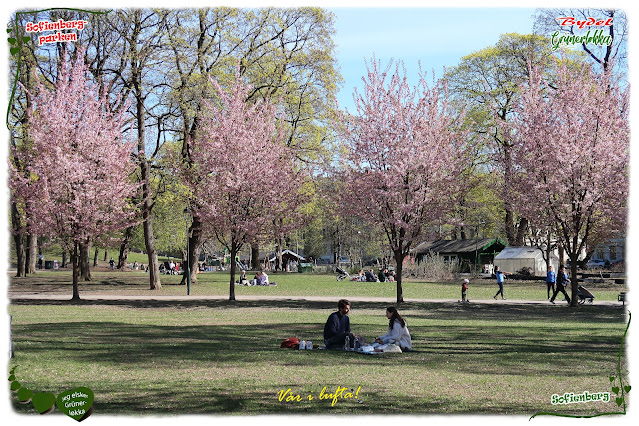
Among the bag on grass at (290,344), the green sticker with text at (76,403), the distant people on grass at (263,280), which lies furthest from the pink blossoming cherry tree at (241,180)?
the green sticker with text at (76,403)

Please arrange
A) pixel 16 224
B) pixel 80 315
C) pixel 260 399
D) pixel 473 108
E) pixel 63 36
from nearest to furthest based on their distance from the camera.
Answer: pixel 260 399 → pixel 63 36 → pixel 80 315 → pixel 16 224 → pixel 473 108

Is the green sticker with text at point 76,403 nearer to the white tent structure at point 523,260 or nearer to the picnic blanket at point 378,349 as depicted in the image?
the picnic blanket at point 378,349

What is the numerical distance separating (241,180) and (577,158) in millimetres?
13546

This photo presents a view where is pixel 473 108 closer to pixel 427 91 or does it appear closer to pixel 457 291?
pixel 457 291

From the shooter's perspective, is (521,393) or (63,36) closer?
(521,393)

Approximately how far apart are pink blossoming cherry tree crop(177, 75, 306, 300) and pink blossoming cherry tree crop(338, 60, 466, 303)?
3.44 meters

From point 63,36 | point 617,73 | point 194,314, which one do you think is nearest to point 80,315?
point 194,314

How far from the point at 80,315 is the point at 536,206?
16.7m

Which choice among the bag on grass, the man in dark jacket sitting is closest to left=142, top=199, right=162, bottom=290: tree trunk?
the bag on grass

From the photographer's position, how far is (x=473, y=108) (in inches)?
1757

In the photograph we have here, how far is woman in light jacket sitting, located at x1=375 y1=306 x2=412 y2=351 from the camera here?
526 inches

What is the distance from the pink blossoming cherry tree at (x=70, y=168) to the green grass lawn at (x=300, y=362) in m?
3.96

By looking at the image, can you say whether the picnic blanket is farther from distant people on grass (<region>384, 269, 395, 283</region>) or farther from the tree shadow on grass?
distant people on grass (<region>384, 269, 395, 283</region>)

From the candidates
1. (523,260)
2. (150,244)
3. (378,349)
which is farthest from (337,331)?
(523,260)
